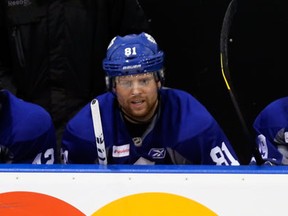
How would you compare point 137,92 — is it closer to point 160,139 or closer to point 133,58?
point 133,58

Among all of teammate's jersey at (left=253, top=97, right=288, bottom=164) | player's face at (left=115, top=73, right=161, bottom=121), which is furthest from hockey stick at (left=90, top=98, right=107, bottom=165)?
teammate's jersey at (left=253, top=97, right=288, bottom=164)

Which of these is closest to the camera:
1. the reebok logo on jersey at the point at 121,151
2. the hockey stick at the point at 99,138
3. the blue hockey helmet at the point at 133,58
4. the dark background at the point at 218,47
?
the hockey stick at the point at 99,138

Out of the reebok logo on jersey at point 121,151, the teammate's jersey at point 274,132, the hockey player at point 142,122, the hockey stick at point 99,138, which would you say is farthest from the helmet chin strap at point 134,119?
the teammate's jersey at point 274,132

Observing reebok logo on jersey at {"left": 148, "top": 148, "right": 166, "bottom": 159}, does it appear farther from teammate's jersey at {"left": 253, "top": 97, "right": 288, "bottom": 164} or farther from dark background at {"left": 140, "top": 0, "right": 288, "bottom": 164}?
dark background at {"left": 140, "top": 0, "right": 288, "bottom": 164}

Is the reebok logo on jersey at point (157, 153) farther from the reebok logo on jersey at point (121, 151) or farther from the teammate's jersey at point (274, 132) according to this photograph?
the teammate's jersey at point (274, 132)

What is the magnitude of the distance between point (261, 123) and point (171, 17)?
112 centimetres

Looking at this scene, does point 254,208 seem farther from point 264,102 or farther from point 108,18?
point 264,102

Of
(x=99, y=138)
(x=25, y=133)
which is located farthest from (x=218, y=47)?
(x=99, y=138)

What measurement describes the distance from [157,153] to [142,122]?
0.13 metres

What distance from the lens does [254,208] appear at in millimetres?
2693

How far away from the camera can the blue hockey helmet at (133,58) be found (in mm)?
3105

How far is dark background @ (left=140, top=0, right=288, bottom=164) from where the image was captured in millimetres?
4336

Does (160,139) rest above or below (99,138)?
below

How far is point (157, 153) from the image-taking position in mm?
3240
